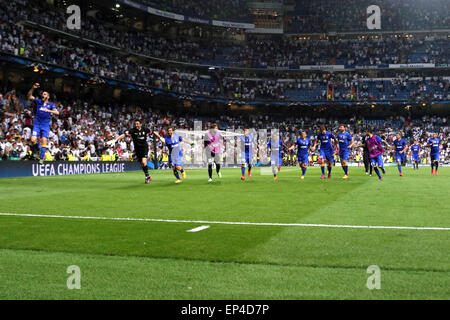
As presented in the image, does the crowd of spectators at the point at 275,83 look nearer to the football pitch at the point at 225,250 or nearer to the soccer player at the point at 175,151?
the soccer player at the point at 175,151

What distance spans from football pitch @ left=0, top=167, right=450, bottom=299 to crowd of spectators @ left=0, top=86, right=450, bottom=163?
59.9 ft

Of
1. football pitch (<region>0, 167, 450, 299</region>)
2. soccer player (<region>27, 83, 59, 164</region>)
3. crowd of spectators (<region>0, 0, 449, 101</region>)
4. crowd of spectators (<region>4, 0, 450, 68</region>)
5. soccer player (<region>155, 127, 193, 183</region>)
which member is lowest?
football pitch (<region>0, 167, 450, 299</region>)

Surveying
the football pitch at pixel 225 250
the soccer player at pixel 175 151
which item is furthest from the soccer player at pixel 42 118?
the football pitch at pixel 225 250

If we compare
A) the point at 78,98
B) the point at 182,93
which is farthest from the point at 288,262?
the point at 182,93

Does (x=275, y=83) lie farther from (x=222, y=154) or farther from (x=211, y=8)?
(x=222, y=154)

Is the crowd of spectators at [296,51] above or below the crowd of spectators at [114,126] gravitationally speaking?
above

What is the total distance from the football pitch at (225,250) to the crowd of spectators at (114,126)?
1826 cm

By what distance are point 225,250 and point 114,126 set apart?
39.6 meters

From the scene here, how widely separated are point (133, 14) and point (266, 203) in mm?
53271

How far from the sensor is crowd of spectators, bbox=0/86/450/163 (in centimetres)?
2911

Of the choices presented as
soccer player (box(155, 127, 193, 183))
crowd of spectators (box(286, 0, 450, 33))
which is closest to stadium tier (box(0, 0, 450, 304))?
soccer player (box(155, 127, 193, 183))

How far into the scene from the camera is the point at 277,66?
69625 mm

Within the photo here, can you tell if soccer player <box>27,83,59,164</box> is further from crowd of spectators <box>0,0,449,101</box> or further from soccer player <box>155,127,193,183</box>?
crowd of spectators <box>0,0,449,101</box>

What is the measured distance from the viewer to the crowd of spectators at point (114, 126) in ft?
95.5
